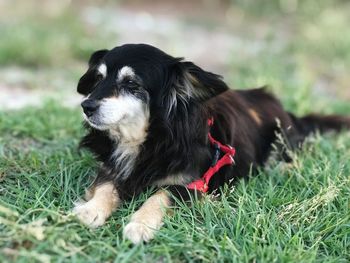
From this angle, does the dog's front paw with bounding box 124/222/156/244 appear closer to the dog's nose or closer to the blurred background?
the dog's nose

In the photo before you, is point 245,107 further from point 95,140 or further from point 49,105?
point 49,105

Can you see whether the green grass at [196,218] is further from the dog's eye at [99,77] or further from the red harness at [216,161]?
the dog's eye at [99,77]

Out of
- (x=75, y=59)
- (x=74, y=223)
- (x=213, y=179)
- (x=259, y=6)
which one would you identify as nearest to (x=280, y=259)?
(x=213, y=179)

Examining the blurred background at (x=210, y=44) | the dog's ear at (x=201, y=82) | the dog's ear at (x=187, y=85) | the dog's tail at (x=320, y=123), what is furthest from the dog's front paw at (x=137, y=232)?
the blurred background at (x=210, y=44)

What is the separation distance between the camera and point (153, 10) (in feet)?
41.7

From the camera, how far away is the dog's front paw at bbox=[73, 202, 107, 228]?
2.70 metres

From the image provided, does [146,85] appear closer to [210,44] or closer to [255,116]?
[255,116]

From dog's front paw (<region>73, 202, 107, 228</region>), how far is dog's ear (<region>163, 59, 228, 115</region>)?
28.0 inches

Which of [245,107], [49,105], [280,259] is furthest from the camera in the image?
[49,105]

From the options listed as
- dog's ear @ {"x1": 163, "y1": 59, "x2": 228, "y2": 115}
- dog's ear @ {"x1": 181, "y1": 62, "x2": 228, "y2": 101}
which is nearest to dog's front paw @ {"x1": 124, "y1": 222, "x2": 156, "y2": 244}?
dog's ear @ {"x1": 163, "y1": 59, "x2": 228, "y2": 115}

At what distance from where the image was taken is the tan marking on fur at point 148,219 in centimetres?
258

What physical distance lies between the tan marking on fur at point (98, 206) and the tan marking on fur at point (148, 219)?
19 cm

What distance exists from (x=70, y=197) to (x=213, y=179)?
3.00ft

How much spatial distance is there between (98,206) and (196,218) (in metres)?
0.56
